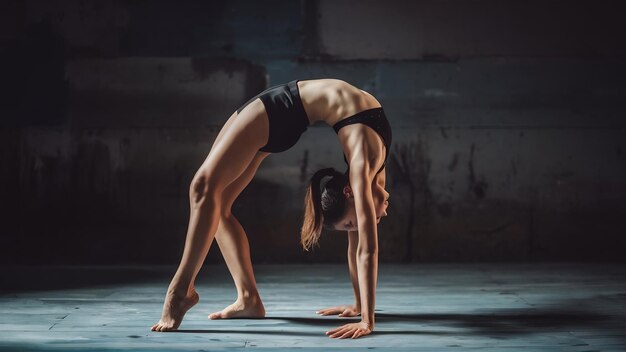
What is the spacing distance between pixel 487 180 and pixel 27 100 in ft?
10.2

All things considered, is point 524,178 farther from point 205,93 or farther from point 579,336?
point 579,336

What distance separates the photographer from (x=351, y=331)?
106 inches

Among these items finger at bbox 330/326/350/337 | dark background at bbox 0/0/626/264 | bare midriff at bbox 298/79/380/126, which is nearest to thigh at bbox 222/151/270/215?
bare midriff at bbox 298/79/380/126

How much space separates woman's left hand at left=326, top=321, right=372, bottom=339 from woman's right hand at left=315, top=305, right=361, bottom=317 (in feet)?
1.54

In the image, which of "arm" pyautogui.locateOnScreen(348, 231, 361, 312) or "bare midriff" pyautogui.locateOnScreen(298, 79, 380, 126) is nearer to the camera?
"bare midriff" pyautogui.locateOnScreen(298, 79, 380, 126)

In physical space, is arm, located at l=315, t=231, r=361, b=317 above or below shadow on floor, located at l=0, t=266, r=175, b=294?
above

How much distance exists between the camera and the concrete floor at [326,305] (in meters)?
2.63

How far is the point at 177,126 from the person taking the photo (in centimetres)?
537

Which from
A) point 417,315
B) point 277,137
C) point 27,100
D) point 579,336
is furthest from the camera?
point 27,100

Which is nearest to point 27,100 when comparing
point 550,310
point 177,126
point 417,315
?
point 177,126

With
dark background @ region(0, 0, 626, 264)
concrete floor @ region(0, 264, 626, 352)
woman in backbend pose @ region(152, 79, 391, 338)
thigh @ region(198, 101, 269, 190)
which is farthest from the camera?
dark background @ region(0, 0, 626, 264)

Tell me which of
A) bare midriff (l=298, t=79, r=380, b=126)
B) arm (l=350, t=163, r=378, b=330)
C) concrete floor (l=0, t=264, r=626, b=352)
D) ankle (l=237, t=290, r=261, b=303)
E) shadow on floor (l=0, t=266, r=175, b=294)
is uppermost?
bare midriff (l=298, t=79, r=380, b=126)

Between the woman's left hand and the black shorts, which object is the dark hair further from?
the woman's left hand

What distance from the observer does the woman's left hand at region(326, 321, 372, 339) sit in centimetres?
269
